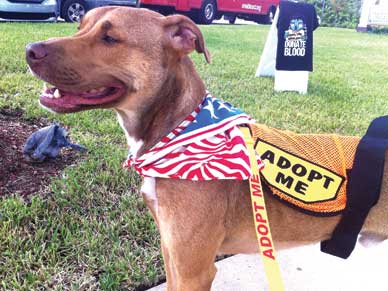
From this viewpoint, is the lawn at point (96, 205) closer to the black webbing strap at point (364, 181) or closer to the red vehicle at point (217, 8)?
the black webbing strap at point (364, 181)

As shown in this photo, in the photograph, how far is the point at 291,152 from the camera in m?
2.28

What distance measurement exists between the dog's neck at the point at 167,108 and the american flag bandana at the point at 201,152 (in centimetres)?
4

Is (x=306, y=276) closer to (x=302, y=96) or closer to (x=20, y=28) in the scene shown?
(x=302, y=96)

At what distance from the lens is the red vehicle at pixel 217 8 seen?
1623cm

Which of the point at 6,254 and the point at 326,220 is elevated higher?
the point at 326,220

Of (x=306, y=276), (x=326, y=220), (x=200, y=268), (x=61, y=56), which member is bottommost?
(x=306, y=276)

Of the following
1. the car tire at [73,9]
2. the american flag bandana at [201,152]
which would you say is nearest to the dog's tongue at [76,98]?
the american flag bandana at [201,152]

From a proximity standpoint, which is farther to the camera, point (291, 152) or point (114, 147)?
point (114, 147)

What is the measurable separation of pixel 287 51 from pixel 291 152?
5.48m

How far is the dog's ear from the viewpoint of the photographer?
2.26 metres

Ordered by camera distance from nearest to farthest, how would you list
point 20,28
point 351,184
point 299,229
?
point 351,184, point 299,229, point 20,28

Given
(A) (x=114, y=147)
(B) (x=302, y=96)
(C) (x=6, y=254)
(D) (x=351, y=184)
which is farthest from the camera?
(B) (x=302, y=96)

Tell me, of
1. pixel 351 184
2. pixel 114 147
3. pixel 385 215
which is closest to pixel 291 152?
pixel 351 184

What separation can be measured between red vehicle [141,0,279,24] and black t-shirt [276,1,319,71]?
9.09m
